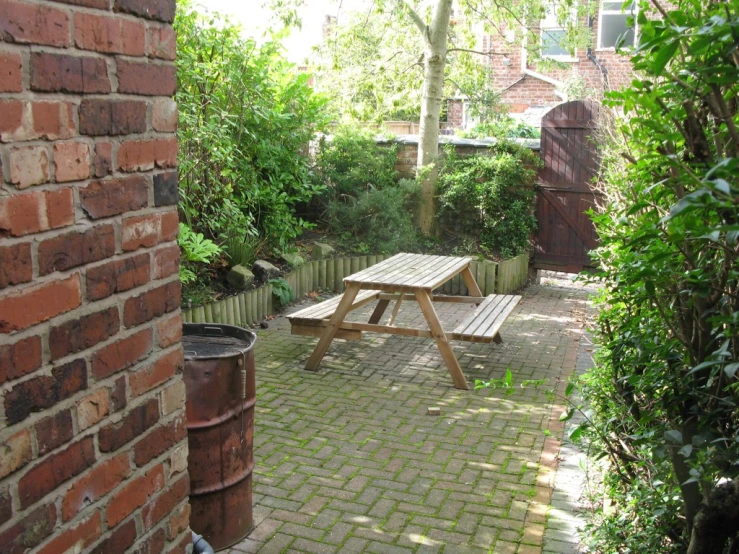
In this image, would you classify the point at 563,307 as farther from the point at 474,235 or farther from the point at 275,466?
the point at 275,466

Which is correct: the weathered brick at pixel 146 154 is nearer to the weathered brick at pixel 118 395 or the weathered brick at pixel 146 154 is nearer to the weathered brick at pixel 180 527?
the weathered brick at pixel 118 395

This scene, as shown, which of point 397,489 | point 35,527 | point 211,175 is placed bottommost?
point 397,489

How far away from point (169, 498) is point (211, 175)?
5980 mm

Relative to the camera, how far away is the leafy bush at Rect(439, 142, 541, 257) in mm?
9906

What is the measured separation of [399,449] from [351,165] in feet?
20.5

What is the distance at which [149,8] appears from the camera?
184 cm

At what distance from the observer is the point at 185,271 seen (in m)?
6.56

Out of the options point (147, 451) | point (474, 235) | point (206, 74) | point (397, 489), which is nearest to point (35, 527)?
point (147, 451)

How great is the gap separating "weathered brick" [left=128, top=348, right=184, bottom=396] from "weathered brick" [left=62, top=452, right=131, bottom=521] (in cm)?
18

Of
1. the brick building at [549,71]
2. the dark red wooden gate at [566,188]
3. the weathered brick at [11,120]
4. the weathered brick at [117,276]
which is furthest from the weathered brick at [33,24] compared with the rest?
the brick building at [549,71]

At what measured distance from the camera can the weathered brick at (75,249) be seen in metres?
1.56

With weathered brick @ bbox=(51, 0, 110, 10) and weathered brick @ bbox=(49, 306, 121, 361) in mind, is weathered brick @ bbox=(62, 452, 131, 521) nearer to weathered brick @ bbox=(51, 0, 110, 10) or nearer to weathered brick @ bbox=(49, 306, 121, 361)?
weathered brick @ bbox=(49, 306, 121, 361)

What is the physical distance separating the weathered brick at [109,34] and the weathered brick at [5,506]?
0.97m

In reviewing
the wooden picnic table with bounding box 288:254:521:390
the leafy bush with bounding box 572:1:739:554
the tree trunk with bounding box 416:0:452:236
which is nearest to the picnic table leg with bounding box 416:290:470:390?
the wooden picnic table with bounding box 288:254:521:390
